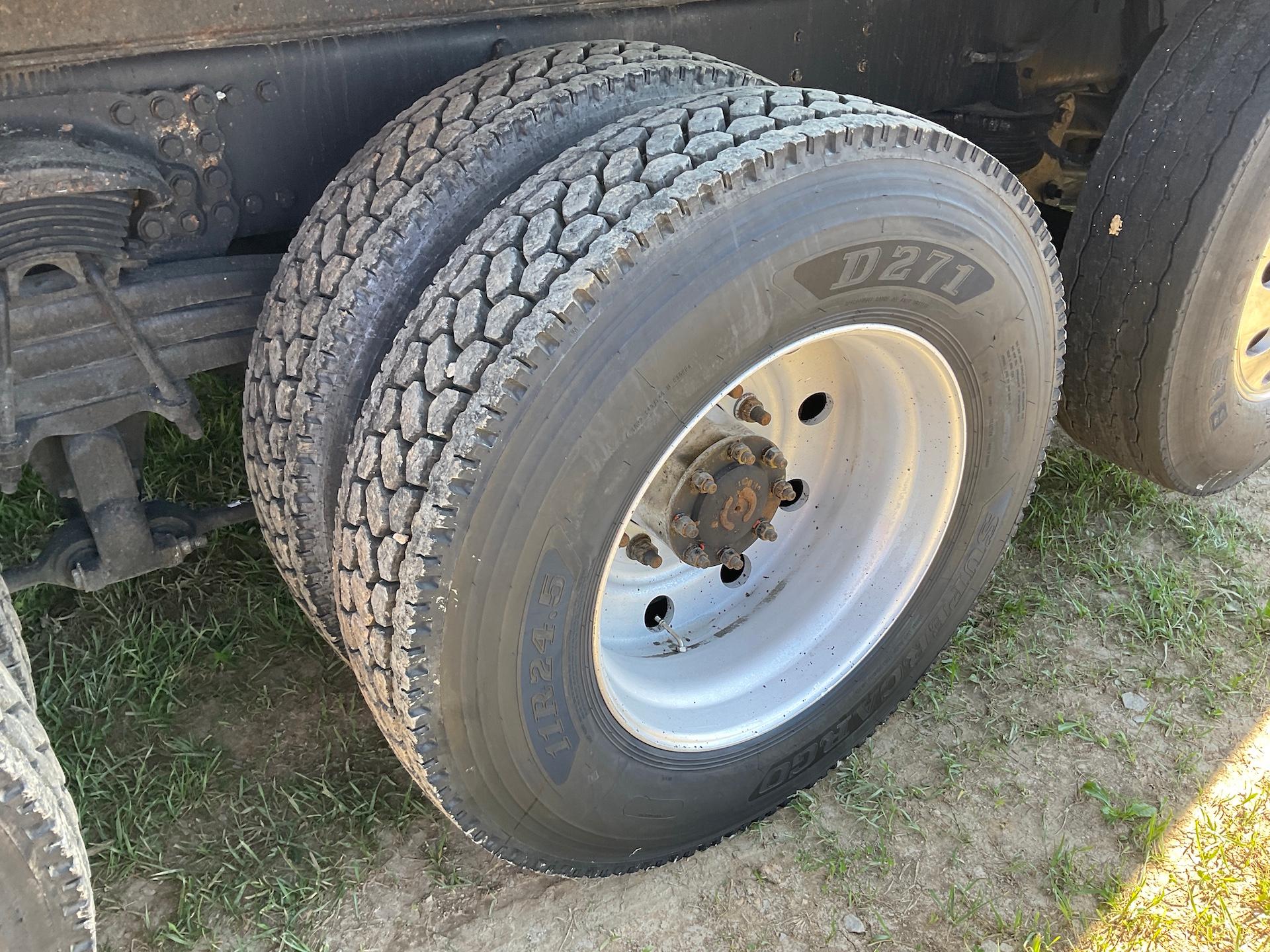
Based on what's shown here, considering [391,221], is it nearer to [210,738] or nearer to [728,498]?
[728,498]

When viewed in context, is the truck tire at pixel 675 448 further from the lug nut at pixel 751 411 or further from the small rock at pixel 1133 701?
the small rock at pixel 1133 701

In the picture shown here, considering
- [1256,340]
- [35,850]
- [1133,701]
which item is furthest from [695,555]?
[1256,340]

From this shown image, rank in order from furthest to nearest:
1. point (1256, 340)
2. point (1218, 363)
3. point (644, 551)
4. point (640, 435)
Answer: point (1256, 340) → point (1218, 363) → point (644, 551) → point (640, 435)

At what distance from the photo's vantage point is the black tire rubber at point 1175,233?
2.40 metres

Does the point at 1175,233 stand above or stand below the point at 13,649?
above

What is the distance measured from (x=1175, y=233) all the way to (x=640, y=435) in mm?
1549

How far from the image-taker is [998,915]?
218 cm

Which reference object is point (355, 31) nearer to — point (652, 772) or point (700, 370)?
point (700, 370)

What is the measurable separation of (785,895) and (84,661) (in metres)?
1.79

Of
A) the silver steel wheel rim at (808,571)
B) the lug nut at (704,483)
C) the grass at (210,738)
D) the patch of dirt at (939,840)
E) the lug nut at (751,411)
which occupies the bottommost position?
the patch of dirt at (939,840)

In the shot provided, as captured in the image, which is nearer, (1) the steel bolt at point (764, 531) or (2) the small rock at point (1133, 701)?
(1) the steel bolt at point (764, 531)

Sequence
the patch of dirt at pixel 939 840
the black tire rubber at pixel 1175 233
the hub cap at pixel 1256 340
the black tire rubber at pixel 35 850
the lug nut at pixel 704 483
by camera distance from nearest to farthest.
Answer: the black tire rubber at pixel 35 850
the lug nut at pixel 704 483
the patch of dirt at pixel 939 840
the black tire rubber at pixel 1175 233
the hub cap at pixel 1256 340

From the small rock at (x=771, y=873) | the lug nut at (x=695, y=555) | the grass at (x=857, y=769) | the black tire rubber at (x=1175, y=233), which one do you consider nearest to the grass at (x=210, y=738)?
the grass at (x=857, y=769)

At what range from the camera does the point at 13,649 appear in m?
1.81
